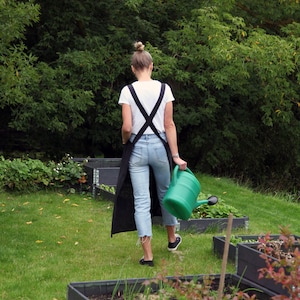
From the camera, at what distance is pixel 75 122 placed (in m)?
14.6

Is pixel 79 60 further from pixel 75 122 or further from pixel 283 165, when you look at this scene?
pixel 283 165

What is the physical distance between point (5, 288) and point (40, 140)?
11182 millimetres

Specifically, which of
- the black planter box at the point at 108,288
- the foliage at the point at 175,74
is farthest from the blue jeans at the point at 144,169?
the foliage at the point at 175,74

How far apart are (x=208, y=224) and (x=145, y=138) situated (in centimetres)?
206

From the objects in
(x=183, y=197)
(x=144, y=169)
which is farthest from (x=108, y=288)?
(x=144, y=169)

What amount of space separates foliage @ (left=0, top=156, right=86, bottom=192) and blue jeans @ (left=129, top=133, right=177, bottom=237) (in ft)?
14.6

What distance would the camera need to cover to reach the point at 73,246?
680 cm

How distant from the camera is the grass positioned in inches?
221

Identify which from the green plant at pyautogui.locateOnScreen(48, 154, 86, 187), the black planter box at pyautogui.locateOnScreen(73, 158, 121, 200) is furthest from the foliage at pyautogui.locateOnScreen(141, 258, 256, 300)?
the green plant at pyautogui.locateOnScreen(48, 154, 86, 187)

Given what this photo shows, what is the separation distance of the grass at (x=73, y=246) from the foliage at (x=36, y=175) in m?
0.21

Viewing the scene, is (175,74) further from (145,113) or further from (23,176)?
(145,113)

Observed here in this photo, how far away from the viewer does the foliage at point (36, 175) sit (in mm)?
10156

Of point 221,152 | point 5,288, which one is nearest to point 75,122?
point 221,152

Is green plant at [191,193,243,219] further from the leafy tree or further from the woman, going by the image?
the leafy tree
